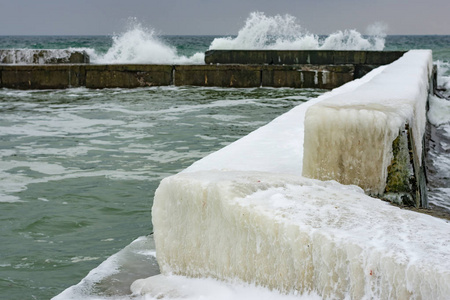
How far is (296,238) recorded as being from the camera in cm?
170

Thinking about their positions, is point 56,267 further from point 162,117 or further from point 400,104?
point 162,117

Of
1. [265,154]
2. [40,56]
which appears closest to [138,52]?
[40,56]

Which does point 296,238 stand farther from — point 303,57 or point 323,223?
point 303,57

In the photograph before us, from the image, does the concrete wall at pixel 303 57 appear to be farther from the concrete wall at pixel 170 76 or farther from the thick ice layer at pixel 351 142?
the thick ice layer at pixel 351 142

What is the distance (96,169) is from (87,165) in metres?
0.22

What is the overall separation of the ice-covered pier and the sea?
0.29 metres

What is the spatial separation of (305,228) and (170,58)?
74.5 feet

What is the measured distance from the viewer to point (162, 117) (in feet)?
29.5

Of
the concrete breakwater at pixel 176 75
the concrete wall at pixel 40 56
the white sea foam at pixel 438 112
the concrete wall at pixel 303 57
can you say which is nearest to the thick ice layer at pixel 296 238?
the white sea foam at pixel 438 112

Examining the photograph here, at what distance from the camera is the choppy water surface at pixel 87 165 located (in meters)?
3.29

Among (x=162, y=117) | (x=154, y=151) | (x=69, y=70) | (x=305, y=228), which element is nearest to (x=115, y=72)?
(x=69, y=70)

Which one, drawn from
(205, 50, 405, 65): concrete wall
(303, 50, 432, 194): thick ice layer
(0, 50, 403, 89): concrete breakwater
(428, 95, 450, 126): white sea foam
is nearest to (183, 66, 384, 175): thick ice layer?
(303, 50, 432, 194): thick ice layer

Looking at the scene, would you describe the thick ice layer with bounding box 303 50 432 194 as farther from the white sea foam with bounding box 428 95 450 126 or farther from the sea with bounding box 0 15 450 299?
the white sea foam with bounding box 428 95 450 126

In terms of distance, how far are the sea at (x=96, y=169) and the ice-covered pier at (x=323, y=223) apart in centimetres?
29
